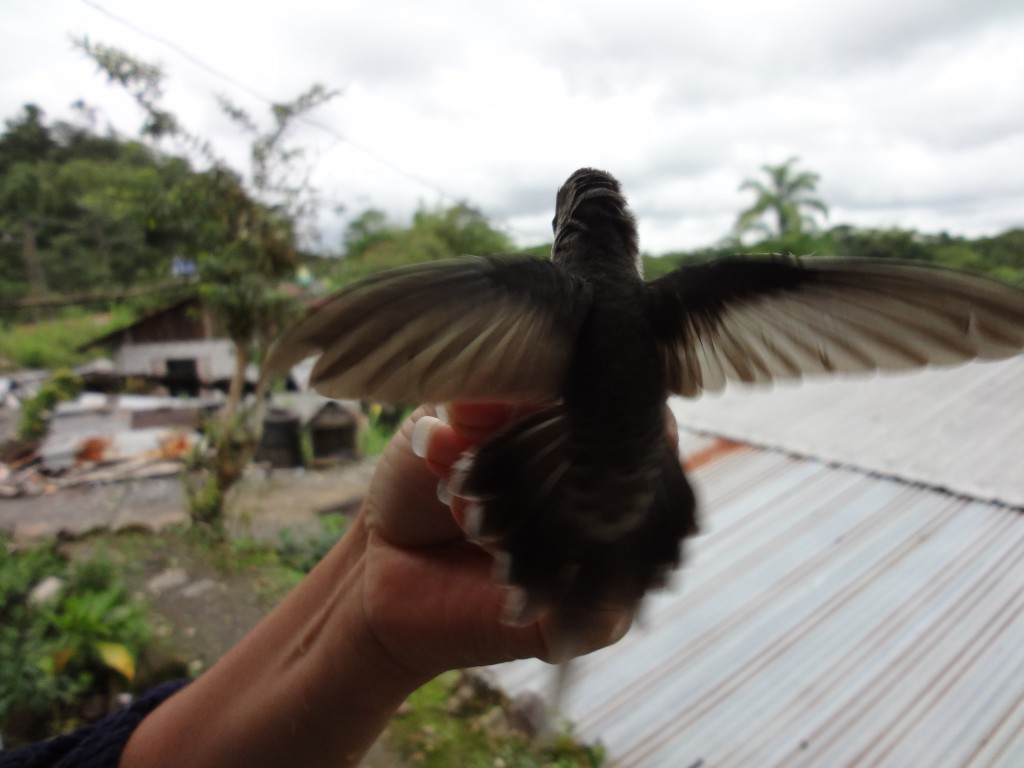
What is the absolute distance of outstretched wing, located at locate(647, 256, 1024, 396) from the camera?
91 centimetres

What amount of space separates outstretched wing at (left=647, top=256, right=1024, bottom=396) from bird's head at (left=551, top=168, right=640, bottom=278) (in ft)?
0.42

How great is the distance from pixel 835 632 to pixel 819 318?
262 centimetres

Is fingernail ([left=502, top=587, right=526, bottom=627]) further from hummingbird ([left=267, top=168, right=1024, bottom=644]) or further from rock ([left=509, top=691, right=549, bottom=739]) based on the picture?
rock ([left=509, top=691, right=549, bottom=739])

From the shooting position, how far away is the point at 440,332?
0.84 m

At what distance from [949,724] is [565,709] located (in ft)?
5.15

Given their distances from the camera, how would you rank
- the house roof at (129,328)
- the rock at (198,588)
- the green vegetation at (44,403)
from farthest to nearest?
the house roof at (129,328), the green vegetation at (44,403), the rock at (198,588)

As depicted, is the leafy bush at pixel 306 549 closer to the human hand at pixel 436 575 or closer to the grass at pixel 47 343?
the human hand at pixel 436 575

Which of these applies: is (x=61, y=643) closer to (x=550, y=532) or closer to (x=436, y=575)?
(x=436, y=575)

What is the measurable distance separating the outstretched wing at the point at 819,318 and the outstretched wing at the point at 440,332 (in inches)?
10.0

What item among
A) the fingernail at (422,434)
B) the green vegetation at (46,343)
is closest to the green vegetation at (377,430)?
the green vegetation at (46,343)

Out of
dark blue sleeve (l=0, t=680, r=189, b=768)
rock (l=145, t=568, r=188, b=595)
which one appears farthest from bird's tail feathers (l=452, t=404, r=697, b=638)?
rock (l=145, t=568, r=188, b=595)

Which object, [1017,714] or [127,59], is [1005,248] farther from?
[127,59]

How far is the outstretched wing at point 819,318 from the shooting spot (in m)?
0.91

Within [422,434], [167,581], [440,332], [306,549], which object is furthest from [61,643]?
[440,332]
